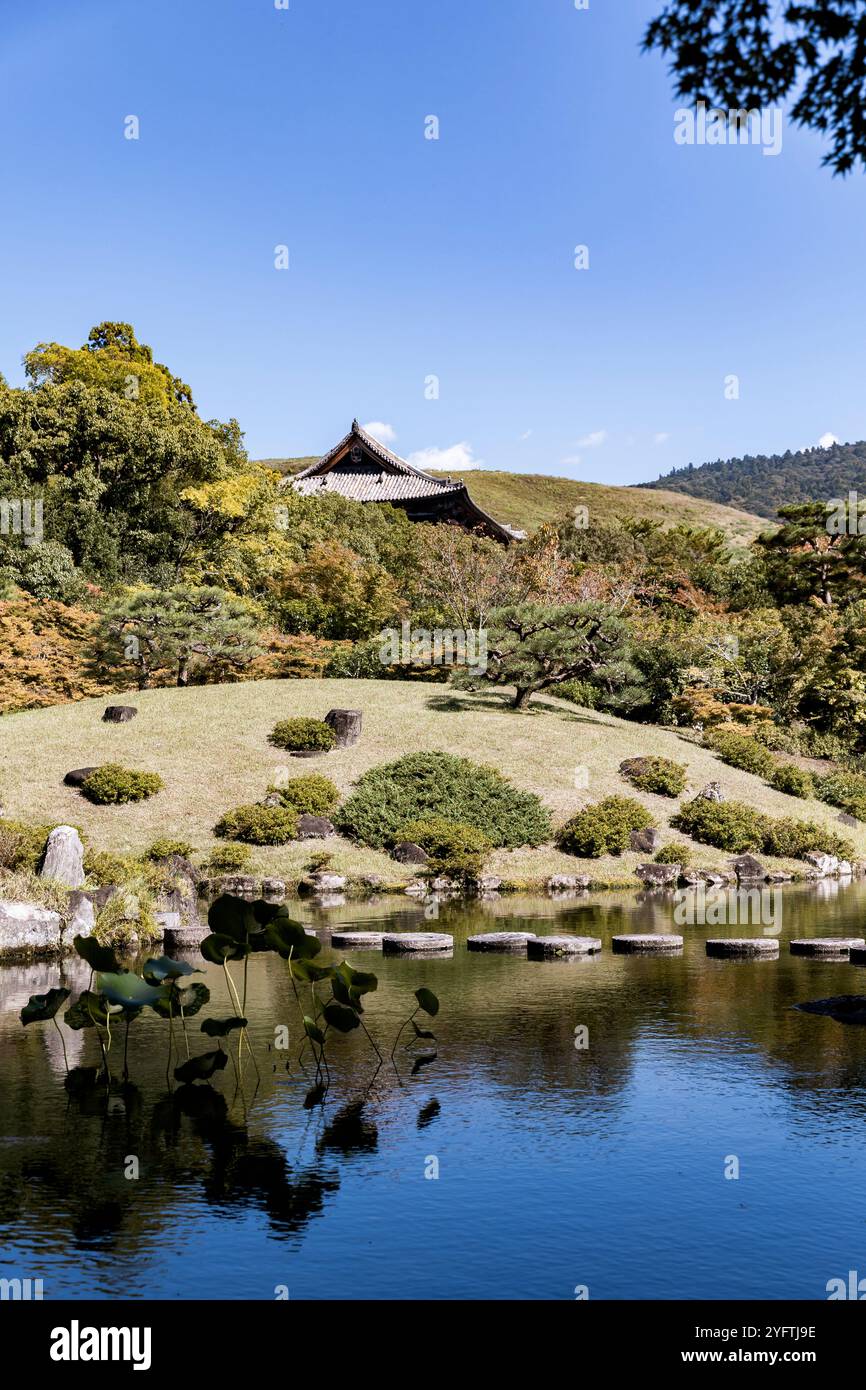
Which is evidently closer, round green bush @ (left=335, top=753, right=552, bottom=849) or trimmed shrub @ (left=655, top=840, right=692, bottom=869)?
trimmed shrub @ (left=655, top=840, right=692, bottom=869)

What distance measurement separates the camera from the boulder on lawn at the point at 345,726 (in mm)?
30875

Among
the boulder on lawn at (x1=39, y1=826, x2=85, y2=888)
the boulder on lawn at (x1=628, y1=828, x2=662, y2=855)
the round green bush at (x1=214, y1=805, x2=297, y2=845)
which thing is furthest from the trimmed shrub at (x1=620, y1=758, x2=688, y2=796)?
the boulder on lawn at (x1=39, y1=826, x2=85, y2=888)

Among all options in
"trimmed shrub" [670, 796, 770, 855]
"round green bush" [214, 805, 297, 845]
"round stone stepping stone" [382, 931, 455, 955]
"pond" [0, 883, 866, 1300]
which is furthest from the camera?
"trimmed shrub" [670, 796, 770, 855]

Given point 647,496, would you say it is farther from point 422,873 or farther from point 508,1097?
point 508,1097

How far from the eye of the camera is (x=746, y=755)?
32.7 meters

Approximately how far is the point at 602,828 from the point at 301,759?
309 inches

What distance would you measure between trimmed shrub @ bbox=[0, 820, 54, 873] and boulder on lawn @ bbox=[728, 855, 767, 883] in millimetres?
14521

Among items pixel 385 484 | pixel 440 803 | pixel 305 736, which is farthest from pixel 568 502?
pixel 440 803

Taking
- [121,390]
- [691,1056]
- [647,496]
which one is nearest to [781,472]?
[647,496]

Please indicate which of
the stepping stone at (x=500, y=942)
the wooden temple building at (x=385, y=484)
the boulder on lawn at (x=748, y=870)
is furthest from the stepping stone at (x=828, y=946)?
the wooden temple building at (x=385, y=484)

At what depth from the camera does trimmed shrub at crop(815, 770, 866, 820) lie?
31.6m

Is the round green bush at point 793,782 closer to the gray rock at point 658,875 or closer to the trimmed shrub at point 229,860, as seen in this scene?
the gray rock at point 658,875

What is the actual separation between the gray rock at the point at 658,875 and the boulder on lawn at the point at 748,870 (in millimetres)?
1315

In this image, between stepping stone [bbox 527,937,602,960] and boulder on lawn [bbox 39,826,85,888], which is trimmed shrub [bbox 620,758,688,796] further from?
boulder on lawn [bbox 39,826,85,888]
